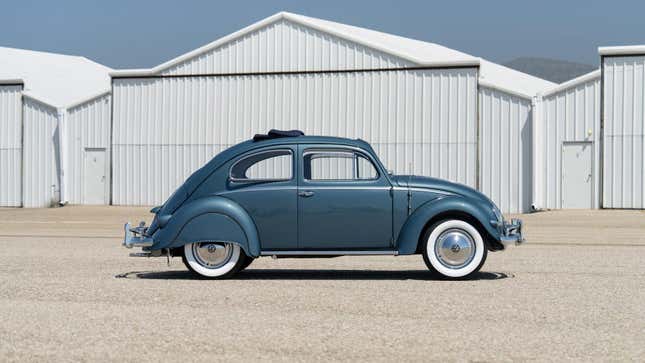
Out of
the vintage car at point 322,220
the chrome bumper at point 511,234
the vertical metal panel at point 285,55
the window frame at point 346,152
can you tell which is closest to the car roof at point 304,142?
the window frame at point 346,152

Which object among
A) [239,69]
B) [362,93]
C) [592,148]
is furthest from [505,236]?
[239,69]

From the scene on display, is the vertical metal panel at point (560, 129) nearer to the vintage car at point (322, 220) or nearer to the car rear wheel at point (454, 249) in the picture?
the vintage car at point (322, 220)

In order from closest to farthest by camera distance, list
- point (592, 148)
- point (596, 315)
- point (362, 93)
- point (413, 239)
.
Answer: point (596, 315) → point (413, 239) → point (592, 148) → point (362, 93)

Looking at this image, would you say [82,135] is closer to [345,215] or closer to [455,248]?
[345,215]

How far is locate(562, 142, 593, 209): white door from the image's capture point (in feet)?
91.9

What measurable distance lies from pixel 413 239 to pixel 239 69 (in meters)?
22.0

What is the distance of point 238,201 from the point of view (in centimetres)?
1117

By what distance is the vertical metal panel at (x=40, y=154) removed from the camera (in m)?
34.3

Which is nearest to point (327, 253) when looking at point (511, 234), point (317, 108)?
point (511, 234)

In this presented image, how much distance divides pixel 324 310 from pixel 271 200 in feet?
8.57

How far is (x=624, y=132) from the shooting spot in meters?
27.7

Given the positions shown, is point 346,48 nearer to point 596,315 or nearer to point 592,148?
point 592,148

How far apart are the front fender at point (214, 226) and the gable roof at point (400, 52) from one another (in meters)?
18.8

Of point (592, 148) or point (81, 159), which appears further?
point (81, 159)
